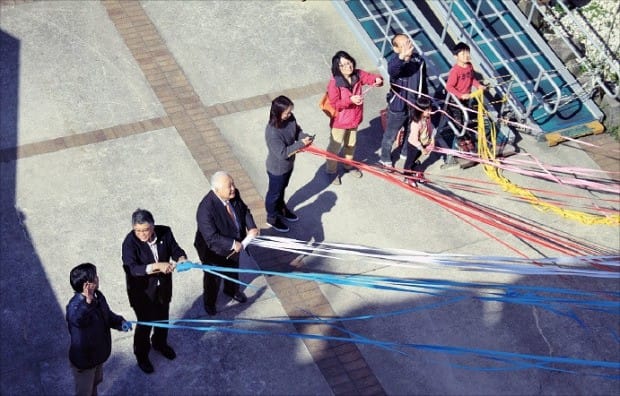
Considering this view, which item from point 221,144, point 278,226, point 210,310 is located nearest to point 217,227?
point 210,310

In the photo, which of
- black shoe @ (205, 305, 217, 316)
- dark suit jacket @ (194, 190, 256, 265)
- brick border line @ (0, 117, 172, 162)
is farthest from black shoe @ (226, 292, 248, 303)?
brick border line @ (0, 117, 172, 162)

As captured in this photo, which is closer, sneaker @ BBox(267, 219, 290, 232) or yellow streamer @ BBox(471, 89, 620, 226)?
sneaker @ BBox(267, 219, 290, 232)

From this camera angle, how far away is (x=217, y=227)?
24.9 ft

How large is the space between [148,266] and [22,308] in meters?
1.91

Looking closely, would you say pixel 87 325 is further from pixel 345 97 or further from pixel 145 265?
pixel 345 97

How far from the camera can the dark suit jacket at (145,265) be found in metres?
7.03

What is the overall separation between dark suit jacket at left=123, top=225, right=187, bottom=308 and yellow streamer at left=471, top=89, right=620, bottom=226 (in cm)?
411

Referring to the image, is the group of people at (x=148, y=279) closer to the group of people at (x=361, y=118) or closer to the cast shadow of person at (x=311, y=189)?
the group of people at (x=361, y=118)

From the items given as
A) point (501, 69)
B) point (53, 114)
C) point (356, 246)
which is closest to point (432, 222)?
point (356, 246)

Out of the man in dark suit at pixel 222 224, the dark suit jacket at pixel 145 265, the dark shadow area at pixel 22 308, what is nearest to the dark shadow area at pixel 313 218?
the man in dark suit at pixel 222 224

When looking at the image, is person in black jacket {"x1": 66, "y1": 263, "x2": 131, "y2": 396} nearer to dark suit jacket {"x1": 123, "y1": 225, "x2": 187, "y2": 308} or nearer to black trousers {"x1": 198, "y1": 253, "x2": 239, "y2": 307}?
dark suit jacket {"x1": 123, "y1": 225, "x2": 187, "y2": 308}

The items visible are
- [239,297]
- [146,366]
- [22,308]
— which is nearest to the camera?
[146,366]

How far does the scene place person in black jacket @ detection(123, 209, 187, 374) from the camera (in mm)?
6953

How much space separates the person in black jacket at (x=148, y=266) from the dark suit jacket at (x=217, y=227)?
29cm
